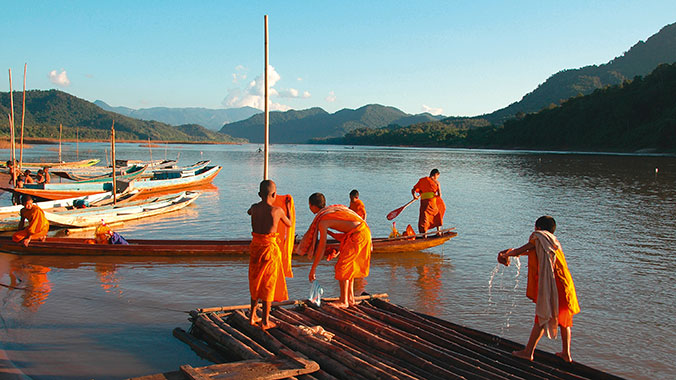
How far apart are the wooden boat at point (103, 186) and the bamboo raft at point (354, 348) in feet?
45.8

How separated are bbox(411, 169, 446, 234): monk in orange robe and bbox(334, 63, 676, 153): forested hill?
6054 centimetres

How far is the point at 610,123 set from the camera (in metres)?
73.9

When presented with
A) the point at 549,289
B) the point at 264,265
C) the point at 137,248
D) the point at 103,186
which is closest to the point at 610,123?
the point at 103,186

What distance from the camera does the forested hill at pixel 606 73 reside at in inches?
5012

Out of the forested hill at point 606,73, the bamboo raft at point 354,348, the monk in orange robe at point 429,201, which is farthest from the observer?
the forested hill at point 606,73

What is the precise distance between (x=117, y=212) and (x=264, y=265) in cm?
1122

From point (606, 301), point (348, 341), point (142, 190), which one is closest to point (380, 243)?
point (606, 301)

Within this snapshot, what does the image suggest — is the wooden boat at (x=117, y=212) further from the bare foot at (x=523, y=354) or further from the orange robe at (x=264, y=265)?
the bare foot at (x=523, y=354)

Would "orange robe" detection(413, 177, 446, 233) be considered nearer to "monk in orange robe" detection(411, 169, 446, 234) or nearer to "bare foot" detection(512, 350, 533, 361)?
"monk in orange robe" detection(411, 169, 446, 234)

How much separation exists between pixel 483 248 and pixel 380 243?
12.1ft

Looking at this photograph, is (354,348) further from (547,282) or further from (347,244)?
(547,282)

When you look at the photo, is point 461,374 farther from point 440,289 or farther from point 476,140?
point 476,140

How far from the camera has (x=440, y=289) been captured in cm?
968

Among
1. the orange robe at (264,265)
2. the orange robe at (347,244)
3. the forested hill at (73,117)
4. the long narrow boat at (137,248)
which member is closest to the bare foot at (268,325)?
the orange robe at (264,265)
